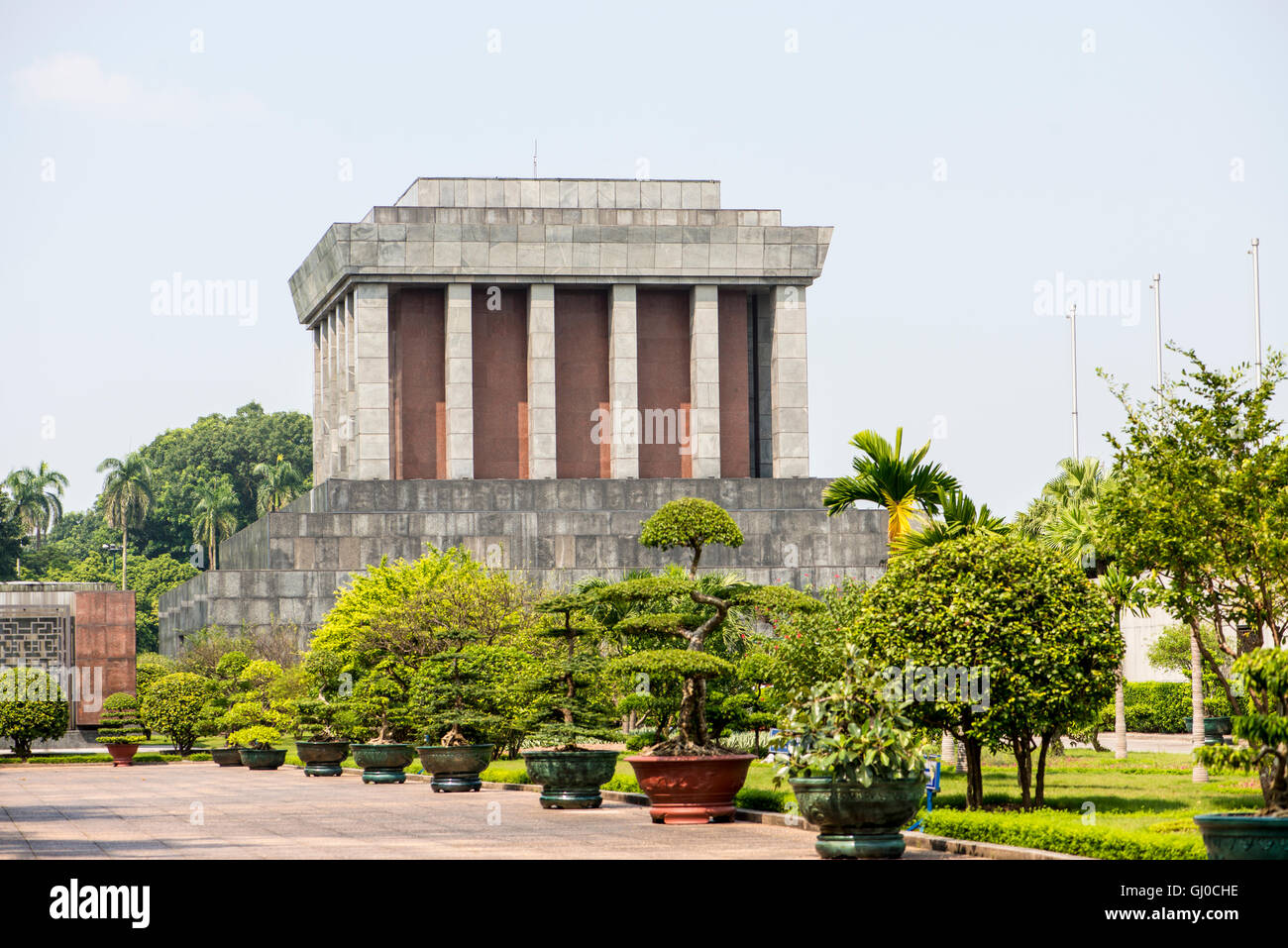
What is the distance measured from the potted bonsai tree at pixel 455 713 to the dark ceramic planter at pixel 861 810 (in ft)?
47.0

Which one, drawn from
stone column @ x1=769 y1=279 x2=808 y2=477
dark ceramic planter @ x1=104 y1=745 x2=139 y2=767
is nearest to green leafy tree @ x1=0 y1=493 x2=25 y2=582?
stone column @ x1=769 y1=279 x2=808 y2=477

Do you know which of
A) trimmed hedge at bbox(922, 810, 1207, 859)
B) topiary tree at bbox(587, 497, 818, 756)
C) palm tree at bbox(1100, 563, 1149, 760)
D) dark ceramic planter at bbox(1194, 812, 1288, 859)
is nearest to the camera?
dark ceramic planter at bbox(1194, 812, 1288, 859)

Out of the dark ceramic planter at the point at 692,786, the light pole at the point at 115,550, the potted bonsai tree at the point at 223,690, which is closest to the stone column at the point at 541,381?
the potted bonsai tree at the point at 223,690

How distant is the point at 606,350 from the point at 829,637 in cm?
3956

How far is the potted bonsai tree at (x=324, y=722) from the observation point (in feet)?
123

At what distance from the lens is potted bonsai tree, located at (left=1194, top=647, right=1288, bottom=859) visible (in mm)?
13781

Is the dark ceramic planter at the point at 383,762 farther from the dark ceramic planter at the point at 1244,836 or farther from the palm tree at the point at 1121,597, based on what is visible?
the dark ceramic planter at the point at 1244,836

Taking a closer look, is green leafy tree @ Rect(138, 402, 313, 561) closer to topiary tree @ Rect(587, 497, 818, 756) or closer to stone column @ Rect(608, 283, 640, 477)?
stone column @ Rect(608, 283, 640, 477)

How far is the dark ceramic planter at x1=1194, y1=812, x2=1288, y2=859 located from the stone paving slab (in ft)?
13.2

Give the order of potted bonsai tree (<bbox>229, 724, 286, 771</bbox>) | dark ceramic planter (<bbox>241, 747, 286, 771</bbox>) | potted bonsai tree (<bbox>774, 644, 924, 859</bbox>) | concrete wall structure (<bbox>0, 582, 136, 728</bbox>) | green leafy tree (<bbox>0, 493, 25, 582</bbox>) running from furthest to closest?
green leafy tree (<bbox>0, 493, 25, 582</bbox>) < concrete wall structure (<bbox>0, 582, 136, 728</bbox>) < dark ceramic planter (<bbox>241, 747, 286, 771</bbox>) < potted bonsai tree (<bbox>229, 724, 286, 771</bbox>) < potted bonsai tree (<bbox>774, 644, 924, 859</bbox>)

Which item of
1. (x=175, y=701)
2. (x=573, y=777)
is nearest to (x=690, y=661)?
(x=573, y=777)

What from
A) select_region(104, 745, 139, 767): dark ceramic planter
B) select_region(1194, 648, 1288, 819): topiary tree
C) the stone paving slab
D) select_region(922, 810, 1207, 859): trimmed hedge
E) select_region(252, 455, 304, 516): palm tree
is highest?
select_region(252, 455, 304, 516): palm tree
